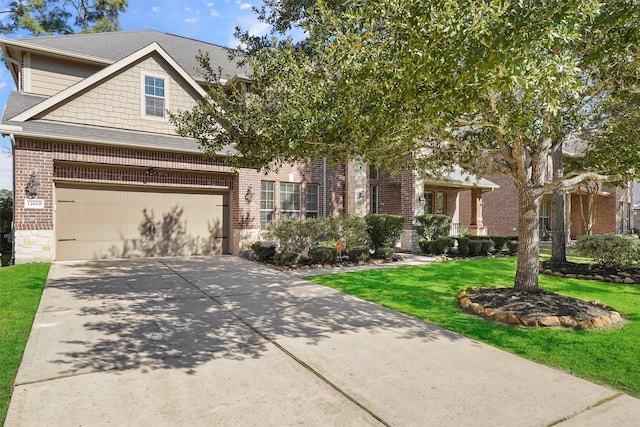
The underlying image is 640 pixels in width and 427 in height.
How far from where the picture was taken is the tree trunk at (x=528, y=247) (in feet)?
24.4

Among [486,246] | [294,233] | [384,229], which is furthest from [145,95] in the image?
[486,246]

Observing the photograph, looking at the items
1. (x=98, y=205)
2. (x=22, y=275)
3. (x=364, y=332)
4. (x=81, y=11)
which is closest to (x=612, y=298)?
(x=364, y=332)

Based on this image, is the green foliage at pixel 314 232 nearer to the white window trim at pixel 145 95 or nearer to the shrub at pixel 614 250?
the white window trim at pixel 145 95

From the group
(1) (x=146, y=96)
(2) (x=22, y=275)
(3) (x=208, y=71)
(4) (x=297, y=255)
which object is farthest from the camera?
(1) (x=146, y=96)

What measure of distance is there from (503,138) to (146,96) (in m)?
11.3

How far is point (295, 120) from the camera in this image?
22.3ft

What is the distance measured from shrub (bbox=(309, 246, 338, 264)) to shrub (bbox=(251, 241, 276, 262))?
54.0 inches

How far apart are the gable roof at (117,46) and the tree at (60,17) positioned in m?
11.8

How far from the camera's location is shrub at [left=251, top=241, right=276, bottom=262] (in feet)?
42.0

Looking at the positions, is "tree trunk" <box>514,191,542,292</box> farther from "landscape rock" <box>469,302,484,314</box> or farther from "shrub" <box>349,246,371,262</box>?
"shrub" <box>349,246,371,262</box>

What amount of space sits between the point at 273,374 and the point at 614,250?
11285mm

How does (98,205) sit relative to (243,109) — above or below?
below

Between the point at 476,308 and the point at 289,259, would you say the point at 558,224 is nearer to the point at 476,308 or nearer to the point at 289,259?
the point at 476,308

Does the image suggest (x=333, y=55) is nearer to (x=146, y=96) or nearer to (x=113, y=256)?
(x=146, y=96)
